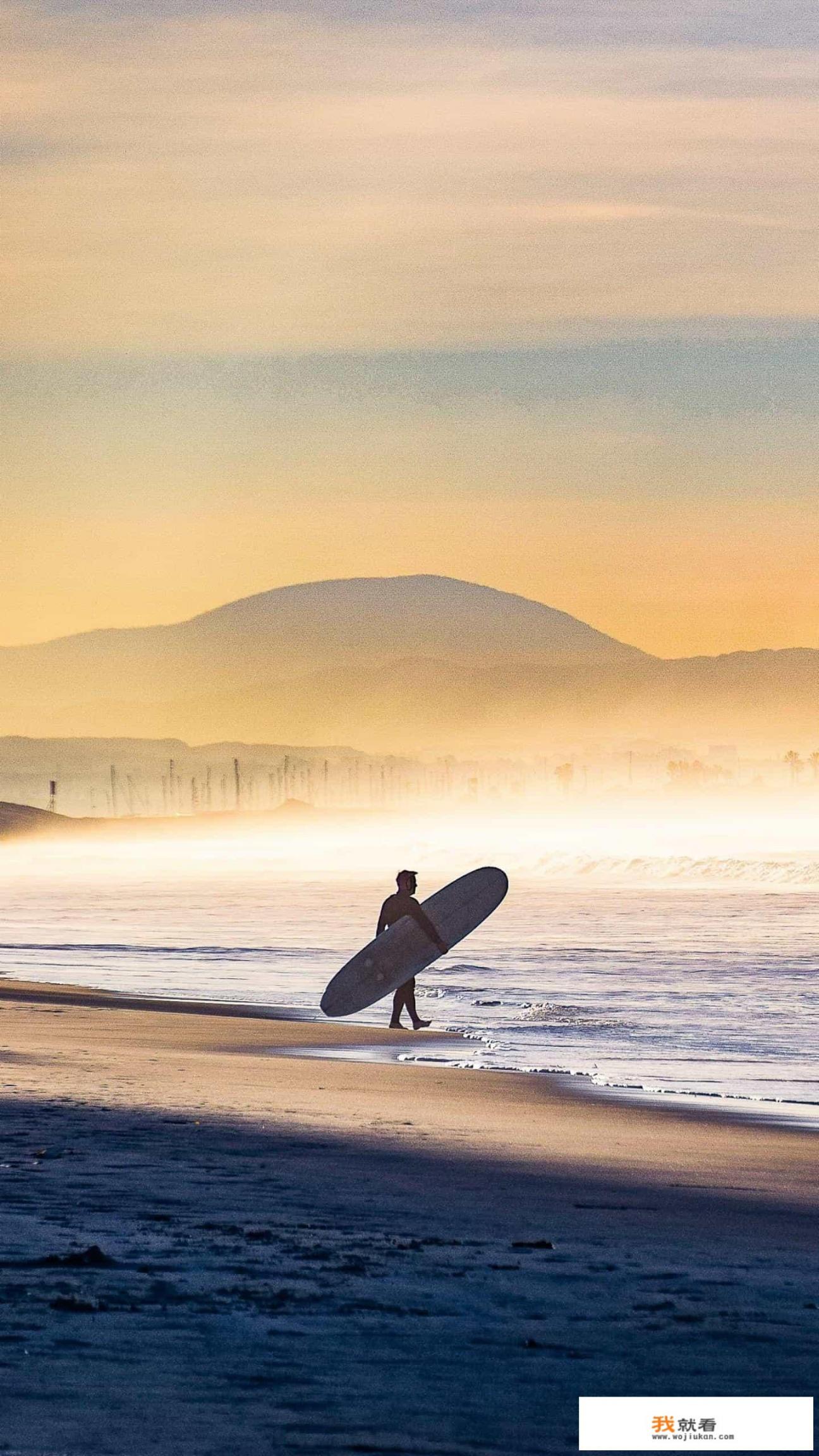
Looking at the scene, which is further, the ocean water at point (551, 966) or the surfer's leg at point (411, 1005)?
the surfer's leg at point (411, 1005)

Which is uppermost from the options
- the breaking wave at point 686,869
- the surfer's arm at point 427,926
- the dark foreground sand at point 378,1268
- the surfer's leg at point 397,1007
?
the breaking wave at point 686,869

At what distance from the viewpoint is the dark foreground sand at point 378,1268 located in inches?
238

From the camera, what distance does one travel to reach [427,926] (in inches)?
934

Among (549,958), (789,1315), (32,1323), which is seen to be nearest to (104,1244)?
(32,1323)

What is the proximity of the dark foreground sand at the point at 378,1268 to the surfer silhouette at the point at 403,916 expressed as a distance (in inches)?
313

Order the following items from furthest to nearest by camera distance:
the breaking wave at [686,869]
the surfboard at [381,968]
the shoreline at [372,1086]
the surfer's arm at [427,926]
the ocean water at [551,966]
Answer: the breaking wave at [686,869], the surfboard at [381,968], the surfer's arm at [427,926], the ocean water at [551,966], the shoreline at [372,1086]

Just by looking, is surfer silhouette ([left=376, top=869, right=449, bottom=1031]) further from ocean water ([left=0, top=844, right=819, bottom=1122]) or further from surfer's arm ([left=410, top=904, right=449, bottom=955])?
ocean water ([left=0, top=844, right=819, bottom=1122])

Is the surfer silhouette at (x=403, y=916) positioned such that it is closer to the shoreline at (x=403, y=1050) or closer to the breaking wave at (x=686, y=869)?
the shoreline at (x=403, y=1050)

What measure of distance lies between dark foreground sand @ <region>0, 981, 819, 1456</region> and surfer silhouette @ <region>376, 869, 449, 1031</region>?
26.1 feet

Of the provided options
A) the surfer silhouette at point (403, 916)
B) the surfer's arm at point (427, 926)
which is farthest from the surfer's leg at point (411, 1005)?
the surfer's arm at point (427, 926)

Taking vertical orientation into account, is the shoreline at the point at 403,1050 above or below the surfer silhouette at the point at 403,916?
below

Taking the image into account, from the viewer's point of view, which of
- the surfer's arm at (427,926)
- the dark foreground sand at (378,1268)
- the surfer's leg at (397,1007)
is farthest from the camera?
the surfer's arm at (427,926)

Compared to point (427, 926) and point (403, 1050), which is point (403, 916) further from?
point (403, 1050)

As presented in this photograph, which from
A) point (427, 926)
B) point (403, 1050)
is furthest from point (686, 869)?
point (403, 1050)
